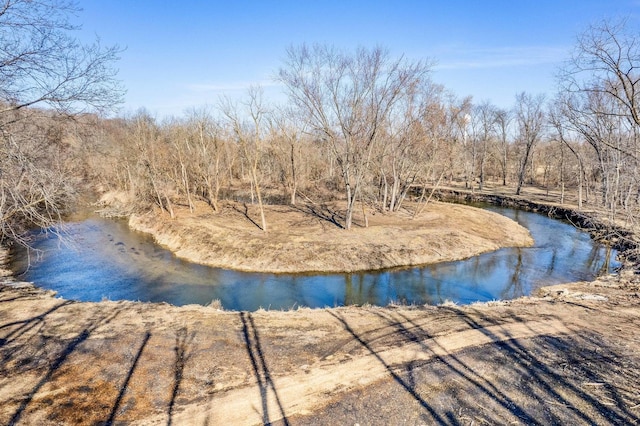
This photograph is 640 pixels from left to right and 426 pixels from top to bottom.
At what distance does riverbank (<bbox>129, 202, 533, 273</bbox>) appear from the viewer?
2130cm

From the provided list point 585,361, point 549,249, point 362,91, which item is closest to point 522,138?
point 549,249

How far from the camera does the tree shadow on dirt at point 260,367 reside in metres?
7.07

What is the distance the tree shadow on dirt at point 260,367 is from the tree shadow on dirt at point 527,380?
2709 mm

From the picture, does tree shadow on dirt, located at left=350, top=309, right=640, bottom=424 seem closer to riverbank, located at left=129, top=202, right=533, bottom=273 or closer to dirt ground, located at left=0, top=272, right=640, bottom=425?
dirt ground, located at left=0, top=272, right=640, bottom=425

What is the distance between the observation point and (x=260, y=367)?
8734 millimetres

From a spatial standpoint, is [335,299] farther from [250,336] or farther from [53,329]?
[53,329]

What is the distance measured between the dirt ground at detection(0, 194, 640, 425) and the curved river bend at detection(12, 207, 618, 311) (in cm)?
428

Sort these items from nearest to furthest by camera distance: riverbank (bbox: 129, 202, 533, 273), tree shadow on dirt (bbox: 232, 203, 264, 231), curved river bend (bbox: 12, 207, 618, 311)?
1. curved river bend (bbox: 12, 207, 618, 311)
2. riverbank (bbox: 129, 202, 533, 273)
3. tree shadow on dirt (bbox: 232, 203, 264, 231)

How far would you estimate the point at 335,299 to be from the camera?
1705 centimetres

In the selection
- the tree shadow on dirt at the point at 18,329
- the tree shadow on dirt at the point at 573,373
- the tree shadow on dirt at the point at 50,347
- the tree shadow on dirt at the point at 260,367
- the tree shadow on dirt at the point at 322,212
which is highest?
the tree shadow on dirt at the point at 322,212

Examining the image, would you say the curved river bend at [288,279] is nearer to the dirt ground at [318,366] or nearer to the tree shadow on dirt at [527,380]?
the dirt ground at [318,366]

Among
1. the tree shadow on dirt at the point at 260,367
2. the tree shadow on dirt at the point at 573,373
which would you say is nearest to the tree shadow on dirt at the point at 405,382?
the tree shadow on dirt at the point at 573,373

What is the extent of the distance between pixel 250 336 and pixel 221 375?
6.76ft

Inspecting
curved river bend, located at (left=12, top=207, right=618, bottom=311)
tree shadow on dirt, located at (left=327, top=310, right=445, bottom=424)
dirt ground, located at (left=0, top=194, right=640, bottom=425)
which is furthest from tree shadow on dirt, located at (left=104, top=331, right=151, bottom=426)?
curved river bend, located at (left=12, top=207, right=618, bottom=311)
